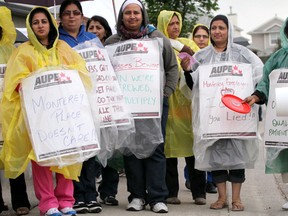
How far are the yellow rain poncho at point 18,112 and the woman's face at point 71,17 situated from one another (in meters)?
0.63

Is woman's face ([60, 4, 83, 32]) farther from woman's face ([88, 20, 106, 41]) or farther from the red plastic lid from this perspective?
the red plastic lid

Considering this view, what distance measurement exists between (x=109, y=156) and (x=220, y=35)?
60.5 inches

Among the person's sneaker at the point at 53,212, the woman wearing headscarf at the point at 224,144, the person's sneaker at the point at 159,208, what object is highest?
the woman wearing headscarf at the point at 224,144

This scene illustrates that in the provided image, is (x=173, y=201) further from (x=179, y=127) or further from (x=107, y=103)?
(x=107, y=103)

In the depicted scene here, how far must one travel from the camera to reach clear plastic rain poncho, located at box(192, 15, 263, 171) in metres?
7.25

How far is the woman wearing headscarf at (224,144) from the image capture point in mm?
7258

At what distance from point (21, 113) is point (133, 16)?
1429 mm

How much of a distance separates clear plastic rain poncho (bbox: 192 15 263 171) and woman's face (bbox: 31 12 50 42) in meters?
1.56

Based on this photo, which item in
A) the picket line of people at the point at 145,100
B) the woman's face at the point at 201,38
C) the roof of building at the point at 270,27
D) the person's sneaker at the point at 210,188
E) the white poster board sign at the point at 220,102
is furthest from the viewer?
the roof of building at the point at 270,27

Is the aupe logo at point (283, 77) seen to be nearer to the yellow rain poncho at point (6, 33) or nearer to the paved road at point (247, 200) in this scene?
the paved road at point (247, 200)

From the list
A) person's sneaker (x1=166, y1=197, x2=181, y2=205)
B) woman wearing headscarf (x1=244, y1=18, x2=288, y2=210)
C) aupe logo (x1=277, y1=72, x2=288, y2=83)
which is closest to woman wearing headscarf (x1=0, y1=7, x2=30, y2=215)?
person's sneaker (x1=166, y1=197, x2=181, y2=205)

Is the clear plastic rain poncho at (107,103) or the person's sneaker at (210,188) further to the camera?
the person's sneaker at (210,188)

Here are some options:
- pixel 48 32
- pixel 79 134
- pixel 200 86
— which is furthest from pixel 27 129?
pixel 200 86

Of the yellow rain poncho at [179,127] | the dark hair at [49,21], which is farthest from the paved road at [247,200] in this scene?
the dark hair at [49,21]
